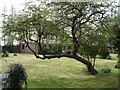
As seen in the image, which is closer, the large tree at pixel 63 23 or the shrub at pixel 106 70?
the large tree at pixel 63 23

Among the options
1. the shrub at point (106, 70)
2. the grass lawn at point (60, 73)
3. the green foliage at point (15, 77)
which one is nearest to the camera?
the green foliage at point (15, 77)

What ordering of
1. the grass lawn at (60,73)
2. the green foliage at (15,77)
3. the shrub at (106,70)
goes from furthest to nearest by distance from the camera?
the shrub at (106,70)
the grass lawn at (60,73)
the green foliage at (15,77)

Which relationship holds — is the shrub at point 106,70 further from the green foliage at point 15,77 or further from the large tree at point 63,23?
the green foliage at point 15,77

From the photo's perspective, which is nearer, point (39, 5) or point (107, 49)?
point (39, 5)

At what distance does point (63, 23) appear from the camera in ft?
6.92

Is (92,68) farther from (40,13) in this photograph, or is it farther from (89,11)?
(40,13)

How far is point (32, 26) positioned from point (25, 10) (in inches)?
10.6

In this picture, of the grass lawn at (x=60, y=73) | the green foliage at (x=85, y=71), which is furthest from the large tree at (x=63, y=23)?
the green foliage at (x=85, y=71)

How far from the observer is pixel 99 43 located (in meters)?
2.33

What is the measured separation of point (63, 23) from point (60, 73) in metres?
0.81

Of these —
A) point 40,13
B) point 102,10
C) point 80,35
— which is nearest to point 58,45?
point 80,35

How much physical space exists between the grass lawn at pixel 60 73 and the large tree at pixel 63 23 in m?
0.20

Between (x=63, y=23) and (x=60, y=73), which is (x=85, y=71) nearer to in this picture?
(x=60, y=73)

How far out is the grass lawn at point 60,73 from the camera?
6.51 feet
